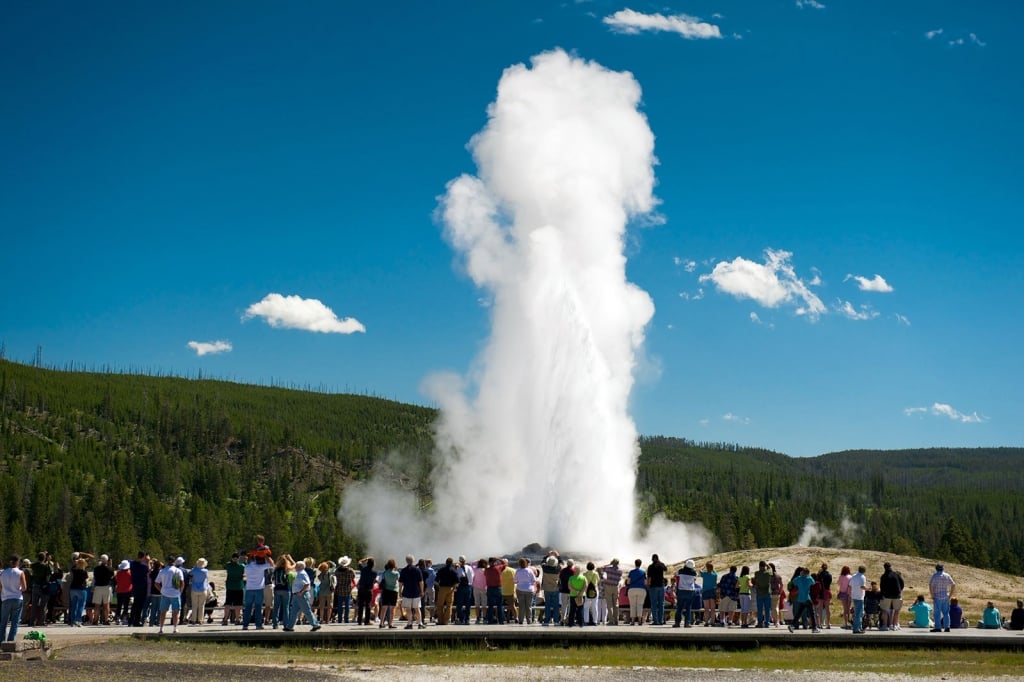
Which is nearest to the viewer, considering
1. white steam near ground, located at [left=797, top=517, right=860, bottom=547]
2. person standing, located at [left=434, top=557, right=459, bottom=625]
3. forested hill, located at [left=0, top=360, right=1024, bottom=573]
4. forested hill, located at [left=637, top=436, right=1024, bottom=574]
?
person standing, located at [left=434, top=557, right=459, bottom=625]

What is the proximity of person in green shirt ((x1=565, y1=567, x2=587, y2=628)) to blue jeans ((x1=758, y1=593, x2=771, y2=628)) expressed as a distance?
349 centimetres

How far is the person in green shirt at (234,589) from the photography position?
2042cm

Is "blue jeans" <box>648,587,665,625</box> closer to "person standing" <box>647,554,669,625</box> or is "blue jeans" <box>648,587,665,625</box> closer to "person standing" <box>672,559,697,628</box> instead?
"person standing" <box>647,554,669,625</box>

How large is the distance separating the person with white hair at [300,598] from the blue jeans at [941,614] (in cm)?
1173

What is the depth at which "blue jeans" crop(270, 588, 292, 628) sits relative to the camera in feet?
62.3

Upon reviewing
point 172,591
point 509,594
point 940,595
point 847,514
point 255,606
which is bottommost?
point 255,606

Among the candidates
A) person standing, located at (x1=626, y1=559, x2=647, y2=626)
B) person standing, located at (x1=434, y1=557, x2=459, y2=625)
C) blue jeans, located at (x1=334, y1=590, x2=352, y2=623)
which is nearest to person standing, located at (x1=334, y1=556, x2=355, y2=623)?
blue jeans, located at (x1=334, y1=590, x2=352, y2=623)

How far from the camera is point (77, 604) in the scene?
68.5 feet

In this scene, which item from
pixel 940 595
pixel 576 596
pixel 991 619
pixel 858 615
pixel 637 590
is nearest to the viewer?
pixel 858 615

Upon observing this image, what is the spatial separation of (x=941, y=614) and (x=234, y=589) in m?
13.8

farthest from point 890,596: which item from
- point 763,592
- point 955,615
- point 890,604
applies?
Result: point 955,615

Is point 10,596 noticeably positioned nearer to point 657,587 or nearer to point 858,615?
point 657,587

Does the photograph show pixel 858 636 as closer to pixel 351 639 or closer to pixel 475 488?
pixel 351 639

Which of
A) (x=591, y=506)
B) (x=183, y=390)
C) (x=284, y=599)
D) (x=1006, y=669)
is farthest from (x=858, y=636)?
(x=183, y=390)
